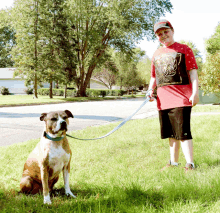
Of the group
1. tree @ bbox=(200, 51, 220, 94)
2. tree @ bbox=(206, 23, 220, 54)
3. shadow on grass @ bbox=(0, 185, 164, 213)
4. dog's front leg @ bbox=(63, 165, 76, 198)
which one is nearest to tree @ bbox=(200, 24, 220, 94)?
tree @ bbox=(200, 51, 220, 94)

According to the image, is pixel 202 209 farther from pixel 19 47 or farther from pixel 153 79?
pixel 19 47

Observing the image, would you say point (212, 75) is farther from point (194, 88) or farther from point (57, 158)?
point (57, 158)

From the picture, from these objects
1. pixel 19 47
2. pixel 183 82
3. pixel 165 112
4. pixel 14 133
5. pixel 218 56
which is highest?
pixel 19 47

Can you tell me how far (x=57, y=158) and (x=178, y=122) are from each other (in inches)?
69.1

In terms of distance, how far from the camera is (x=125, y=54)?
109 feet

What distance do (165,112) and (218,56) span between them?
50.9ft

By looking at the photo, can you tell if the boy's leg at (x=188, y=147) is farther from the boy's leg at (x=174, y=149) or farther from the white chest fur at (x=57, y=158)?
the white chest fur at (x=57, y=158)

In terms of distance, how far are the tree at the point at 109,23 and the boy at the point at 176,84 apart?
22185 millimetres

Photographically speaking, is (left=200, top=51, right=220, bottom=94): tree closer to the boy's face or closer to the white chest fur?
the boy's face

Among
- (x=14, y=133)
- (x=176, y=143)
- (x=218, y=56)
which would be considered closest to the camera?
(x=176, y=143)

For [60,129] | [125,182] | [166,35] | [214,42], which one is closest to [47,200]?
[60,129]

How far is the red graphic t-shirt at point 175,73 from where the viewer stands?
3244 millimetres

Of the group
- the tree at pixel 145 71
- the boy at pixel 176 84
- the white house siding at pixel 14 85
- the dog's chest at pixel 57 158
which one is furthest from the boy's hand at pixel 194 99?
the tree at pixel 145 71

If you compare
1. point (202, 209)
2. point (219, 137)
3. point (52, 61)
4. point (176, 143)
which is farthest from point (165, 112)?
point (52, 61)
